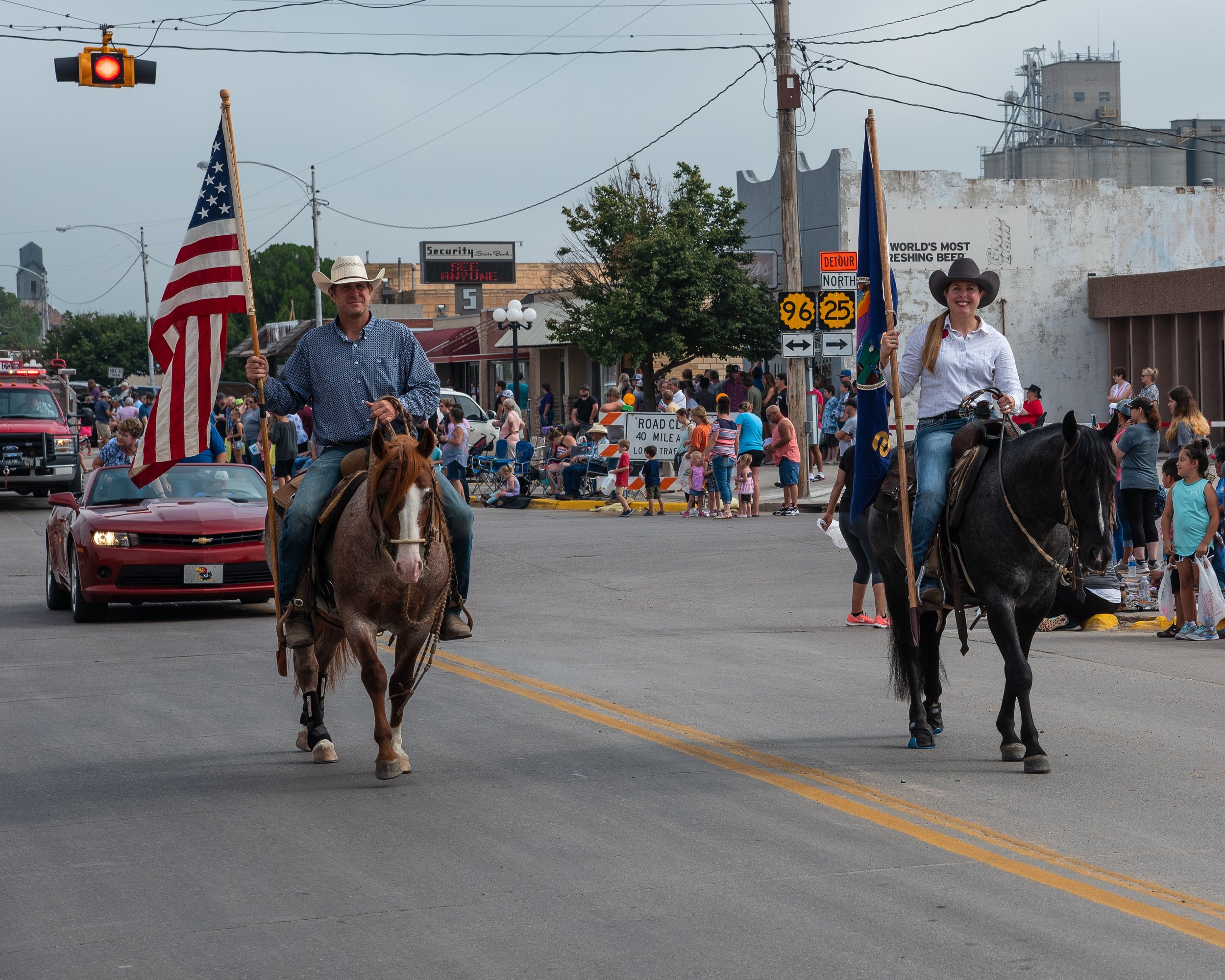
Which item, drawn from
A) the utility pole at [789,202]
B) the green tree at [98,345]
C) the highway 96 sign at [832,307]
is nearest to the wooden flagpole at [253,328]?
the highway 96 sign at [832,307]

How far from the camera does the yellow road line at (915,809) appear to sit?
5621mm

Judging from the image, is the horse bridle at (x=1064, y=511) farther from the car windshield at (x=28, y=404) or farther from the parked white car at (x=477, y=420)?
the parked white car at (x=477, y=420)

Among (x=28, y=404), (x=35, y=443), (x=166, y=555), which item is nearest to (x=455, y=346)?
(x=28, y=404)

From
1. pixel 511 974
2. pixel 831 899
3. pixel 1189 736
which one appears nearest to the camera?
pixel 511 974

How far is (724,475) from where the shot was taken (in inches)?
1025

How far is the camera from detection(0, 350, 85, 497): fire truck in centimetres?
3008

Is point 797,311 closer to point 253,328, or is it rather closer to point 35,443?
point 35,443

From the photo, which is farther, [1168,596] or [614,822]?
[1168,596]

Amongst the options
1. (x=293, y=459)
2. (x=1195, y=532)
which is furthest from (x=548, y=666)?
(x=293, y=459)

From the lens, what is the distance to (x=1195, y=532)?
1334 centimetres

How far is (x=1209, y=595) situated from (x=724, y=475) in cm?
1315

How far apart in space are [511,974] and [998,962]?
1.60 m

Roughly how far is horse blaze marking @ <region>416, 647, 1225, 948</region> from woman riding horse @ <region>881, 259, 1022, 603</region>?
4.49 ft

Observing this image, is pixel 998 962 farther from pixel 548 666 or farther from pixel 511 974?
pixel 548 666
